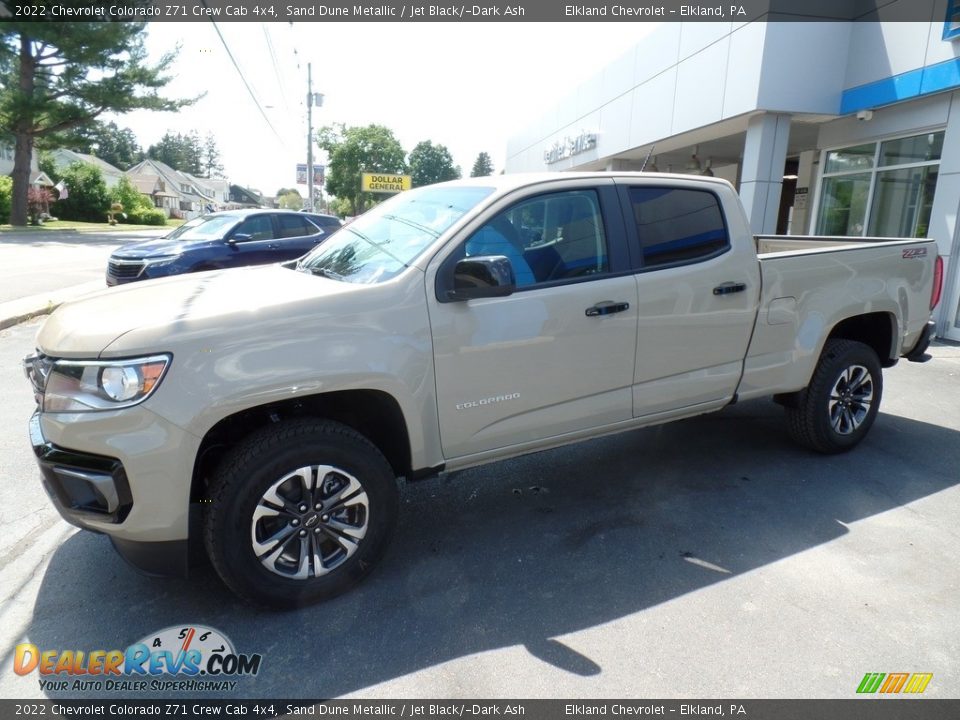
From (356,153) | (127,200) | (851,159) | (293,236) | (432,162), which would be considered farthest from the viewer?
(432,162)

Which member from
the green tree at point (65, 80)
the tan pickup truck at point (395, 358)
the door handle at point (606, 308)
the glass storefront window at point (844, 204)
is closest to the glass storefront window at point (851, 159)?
the glass storefront window at point (844, 204)

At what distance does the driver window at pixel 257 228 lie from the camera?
10352 mm

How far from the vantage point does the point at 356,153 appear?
66.3 metres

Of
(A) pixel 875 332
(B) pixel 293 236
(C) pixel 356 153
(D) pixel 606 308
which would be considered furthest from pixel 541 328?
(C) pixel 356 153

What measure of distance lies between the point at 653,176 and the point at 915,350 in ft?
9.35

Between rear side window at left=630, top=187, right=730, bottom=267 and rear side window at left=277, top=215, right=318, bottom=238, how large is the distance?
8.42 m

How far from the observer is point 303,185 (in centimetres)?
2808

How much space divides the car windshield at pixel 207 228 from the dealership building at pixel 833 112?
8987mm

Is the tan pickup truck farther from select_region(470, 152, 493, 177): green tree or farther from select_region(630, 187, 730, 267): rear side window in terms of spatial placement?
select_region(470, 152, 493, 177): green tree

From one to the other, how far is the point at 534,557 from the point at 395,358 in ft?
4.33

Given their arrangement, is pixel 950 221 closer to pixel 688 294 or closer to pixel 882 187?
pixel 882 187

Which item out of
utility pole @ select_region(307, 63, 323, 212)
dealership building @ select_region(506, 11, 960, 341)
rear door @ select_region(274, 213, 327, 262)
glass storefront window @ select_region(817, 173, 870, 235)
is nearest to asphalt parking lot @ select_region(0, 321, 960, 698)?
rear door @ select_region(274, 213, 327, 262)

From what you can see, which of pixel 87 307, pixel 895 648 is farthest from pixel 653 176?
pixel 87 307

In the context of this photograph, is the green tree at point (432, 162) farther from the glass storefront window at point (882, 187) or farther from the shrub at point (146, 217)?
the glass storefront window at point (882, 187)
